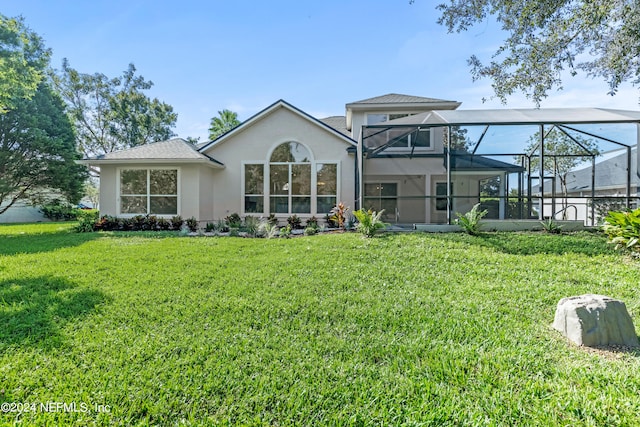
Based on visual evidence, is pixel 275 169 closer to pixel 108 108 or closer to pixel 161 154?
pixel 161 154

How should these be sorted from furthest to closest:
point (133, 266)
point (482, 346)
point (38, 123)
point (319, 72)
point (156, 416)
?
point (38, 123), point (319, 72), point (133, 266), point (482, 346), point (156, 416)

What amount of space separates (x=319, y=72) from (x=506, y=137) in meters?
9.62

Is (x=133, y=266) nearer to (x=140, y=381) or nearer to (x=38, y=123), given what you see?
(x=140, y=381)

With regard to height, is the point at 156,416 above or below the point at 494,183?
below

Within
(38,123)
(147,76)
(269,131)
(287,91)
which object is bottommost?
(269,131)

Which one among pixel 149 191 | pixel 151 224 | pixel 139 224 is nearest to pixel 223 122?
pixel 149 191

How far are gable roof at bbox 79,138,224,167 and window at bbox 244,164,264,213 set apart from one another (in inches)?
49.1

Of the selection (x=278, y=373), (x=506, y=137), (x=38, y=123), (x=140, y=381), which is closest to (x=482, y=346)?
(x=278, y=373)

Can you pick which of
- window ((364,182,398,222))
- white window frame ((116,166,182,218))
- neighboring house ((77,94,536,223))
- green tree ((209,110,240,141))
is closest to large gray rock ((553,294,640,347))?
neighboring house ((77,94,536,223))

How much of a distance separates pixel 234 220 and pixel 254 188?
5.97 feet

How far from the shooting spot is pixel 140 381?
8.71 feet

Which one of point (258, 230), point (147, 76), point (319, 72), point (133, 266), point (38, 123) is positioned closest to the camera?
point (133, 266)

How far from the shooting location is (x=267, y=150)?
13.5 meters

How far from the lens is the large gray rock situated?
3262mm
